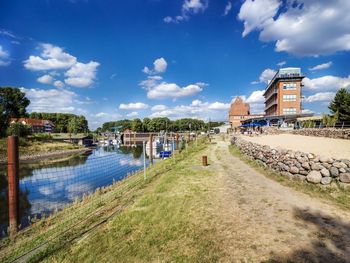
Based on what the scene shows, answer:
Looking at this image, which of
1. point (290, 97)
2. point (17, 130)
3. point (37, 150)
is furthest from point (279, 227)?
point (290, 97)

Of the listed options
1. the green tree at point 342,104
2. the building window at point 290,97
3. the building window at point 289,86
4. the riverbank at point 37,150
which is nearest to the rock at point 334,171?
the green tree at point 342,104

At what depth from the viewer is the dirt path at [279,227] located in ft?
14.2

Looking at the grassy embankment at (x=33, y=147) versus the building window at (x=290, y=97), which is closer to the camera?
the grassy embankment at (x=33, y=147)

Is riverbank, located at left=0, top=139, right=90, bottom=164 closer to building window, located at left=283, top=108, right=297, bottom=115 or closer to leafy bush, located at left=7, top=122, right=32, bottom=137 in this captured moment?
leafy bush, located at left=7, top=122, right=32, bottom=137

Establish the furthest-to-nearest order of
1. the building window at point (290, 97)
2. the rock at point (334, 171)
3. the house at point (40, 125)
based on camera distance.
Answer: the house at point (40, 125) < the building window at point (290, 97) < the rock at point (334, 171)

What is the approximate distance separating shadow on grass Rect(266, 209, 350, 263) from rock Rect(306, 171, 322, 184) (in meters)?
2.88

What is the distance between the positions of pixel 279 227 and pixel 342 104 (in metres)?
49.9

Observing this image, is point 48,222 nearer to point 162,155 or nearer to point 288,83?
point 162,155

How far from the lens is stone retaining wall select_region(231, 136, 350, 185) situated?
8.18 meters

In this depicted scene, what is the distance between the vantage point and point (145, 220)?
6.46 meters

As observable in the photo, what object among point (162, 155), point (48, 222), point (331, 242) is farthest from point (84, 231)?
point (162, 155)

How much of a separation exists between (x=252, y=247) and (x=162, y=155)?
31.7 m

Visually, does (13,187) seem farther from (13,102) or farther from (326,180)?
(13,102)

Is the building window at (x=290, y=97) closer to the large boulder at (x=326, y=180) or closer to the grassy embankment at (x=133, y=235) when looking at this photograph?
the large boulder at (x=326, y=180)
